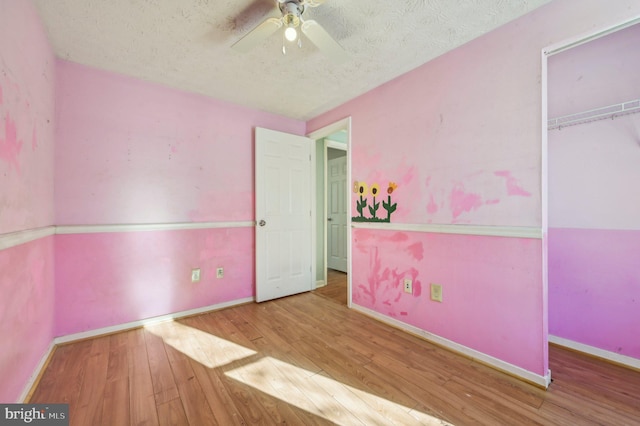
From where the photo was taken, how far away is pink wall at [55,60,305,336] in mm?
2062

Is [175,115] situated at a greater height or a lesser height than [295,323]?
greater

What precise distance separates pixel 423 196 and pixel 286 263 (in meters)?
1.85

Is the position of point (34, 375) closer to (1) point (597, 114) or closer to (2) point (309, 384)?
(2) point (309, 384)

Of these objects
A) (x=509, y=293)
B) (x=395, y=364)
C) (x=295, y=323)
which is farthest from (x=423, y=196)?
(x=295, y=323)

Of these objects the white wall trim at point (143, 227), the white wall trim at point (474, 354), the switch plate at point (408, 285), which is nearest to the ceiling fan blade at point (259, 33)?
the white wall trim at point (143, 227)

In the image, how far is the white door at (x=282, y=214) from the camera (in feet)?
9.71

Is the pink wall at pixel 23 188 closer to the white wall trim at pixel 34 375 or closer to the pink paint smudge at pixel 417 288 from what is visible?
the white wall trim at pixel 34 375

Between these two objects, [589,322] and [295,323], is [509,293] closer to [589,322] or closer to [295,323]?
[589,322]

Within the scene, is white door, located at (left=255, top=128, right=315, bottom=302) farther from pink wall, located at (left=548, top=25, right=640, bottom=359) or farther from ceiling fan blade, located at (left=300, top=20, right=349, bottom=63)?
pink wall, located at (left=548, top=25, right=640, bottom=359)

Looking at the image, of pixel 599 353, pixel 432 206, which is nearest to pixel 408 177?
pixel 432 206

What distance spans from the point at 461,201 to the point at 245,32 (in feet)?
6.59

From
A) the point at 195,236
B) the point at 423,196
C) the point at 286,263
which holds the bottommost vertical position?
the point at 286,263

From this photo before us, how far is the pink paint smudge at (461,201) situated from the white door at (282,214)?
1.85 m

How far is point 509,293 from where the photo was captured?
1.64 m
